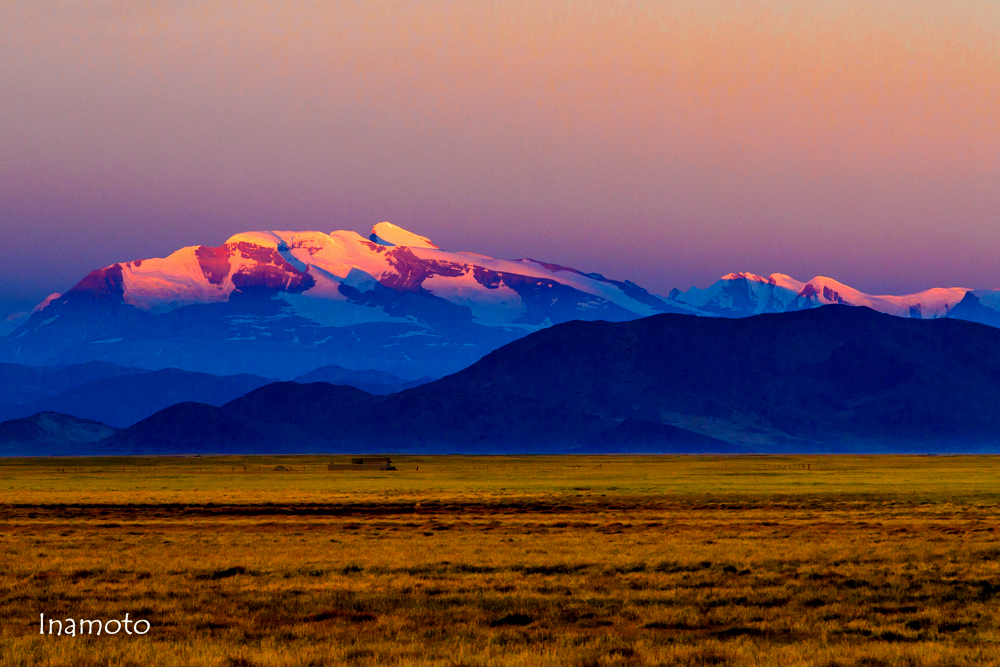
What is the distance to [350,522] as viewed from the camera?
52.0 metres

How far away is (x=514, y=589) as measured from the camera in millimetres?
27094

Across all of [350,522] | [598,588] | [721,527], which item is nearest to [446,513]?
[350,522]

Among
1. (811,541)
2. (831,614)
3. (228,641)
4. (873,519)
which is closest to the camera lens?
(228,641)

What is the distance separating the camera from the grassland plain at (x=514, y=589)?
19875 mm

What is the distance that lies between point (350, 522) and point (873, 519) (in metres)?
21.9

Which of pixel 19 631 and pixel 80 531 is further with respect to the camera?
pixel 80 531

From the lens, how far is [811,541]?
127 feet

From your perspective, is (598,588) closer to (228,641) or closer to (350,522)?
(228,641)

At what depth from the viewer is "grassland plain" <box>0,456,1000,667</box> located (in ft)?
65.2

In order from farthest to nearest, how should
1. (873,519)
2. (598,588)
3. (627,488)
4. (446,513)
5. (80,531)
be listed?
1. (627,488)
2. (446,513)
3. (873,519)
4. (80,531)
5. (598,588)

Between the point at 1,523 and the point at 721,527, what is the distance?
30359mm

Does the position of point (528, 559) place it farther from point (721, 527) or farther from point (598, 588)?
point (721, 527)

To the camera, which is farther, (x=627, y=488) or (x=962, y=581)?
(x=627, y=488)

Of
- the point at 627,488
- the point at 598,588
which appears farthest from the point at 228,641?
the point at 627,488
